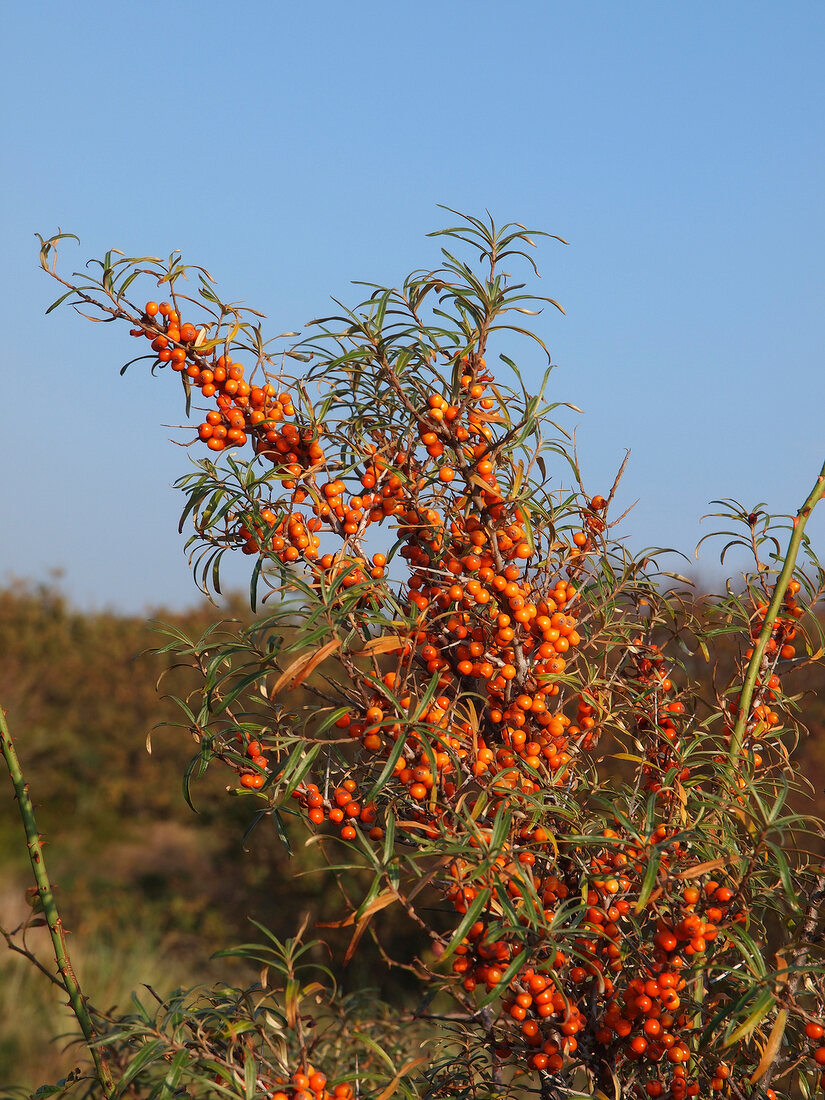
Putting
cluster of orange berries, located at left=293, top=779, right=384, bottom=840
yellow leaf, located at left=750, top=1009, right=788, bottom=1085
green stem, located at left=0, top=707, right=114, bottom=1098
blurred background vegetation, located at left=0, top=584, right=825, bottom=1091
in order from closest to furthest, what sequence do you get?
yellow leaf, located at left=750, top=1009, right=788, bottom=1085 < cluster of orange berries, located at left=293, top=779, right=384, bottom=840 < green stem, located at left=0, top=707, right=114, bottom=1098 < blurred background vegetation, located at left=0, top=584, right=825, bottom=1091

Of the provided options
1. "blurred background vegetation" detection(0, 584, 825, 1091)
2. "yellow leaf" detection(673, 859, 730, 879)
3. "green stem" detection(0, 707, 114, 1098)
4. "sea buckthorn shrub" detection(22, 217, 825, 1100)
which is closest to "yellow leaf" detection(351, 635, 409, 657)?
"sea buckthorn shrub" detection(22, 217, 825, 1100)

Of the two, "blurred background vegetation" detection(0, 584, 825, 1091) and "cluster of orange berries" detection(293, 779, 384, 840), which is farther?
"blurred background vegetation" detection(0, 584, 825, 1091)

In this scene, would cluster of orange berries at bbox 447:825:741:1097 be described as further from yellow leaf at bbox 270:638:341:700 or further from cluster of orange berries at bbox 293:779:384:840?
yellow leaf at bbox 270:638:341:700

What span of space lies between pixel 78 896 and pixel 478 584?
6530mm

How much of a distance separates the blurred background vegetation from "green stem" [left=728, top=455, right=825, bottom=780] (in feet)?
9.13

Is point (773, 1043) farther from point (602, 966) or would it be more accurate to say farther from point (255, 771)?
point (255, 771)

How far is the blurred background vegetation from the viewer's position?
16.0 feet

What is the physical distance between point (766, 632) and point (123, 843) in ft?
24.7

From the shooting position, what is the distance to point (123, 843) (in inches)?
303

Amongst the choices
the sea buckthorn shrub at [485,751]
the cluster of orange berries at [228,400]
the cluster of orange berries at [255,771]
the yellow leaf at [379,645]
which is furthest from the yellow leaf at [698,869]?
the cluster of orange berries at [228,400]

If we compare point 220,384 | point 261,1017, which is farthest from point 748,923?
point 220,384

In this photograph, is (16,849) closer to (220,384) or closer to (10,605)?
(10,605)

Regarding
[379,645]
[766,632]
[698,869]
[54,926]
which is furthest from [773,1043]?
[54,926]

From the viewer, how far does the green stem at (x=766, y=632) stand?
1.25 m
